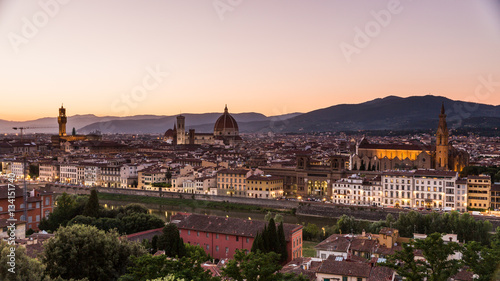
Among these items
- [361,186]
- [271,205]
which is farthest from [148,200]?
[361,186]

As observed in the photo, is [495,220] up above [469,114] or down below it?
below

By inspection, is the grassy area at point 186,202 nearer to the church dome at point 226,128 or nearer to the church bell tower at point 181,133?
the church dome at point 226,128

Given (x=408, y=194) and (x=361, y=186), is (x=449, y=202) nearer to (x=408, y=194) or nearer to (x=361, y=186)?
(x=408, y=194)

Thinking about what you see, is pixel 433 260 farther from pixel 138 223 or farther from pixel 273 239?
pixel 138 223

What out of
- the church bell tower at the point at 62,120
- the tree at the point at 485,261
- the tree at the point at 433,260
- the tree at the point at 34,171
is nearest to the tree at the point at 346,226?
the tree at the point at 485,261

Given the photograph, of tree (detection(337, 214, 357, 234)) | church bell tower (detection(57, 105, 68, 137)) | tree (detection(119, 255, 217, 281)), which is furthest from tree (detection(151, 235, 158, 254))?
church bell tower (detection(57, 105, 68, 137))

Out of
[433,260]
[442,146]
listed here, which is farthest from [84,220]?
[442,146]

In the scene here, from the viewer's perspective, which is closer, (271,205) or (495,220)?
(495,220)
